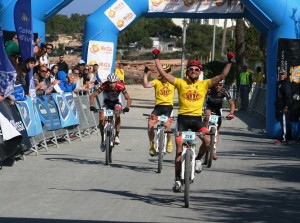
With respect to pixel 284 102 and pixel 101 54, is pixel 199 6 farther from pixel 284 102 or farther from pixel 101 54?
pixel 284 102

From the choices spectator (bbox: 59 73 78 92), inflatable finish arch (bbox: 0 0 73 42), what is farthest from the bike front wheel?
inflatable finish arch (bbox: 0 0 73 42)

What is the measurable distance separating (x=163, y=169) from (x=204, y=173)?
33.0 inches

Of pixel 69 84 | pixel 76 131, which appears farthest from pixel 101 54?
pixel 76 131

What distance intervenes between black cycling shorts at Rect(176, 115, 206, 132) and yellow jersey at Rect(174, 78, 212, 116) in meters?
0.06

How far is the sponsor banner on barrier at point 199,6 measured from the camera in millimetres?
29828

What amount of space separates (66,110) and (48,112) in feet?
5.14

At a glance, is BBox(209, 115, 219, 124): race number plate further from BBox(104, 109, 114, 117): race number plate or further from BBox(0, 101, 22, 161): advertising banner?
BBox(0, 101, 22, 161): advertising banner

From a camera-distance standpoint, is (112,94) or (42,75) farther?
(42,75)

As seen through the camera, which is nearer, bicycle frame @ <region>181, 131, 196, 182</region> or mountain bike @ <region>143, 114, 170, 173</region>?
bicycle frame @ <region>181, 131, 196, 182</region>

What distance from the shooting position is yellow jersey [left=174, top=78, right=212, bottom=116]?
12.6 meters

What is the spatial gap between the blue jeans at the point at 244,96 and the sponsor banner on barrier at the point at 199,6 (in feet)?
22.8

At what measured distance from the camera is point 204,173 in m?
15.4

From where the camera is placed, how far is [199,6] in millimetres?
29953

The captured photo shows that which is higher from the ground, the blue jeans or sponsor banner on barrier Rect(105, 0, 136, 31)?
sponsor banner on barrier Rect(105, 0, 136, 31)
